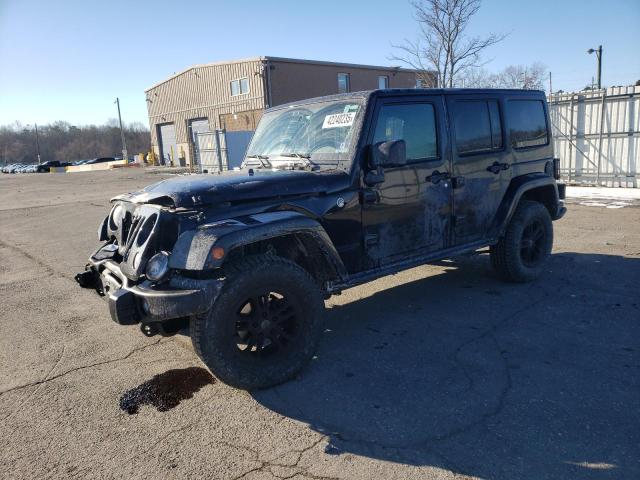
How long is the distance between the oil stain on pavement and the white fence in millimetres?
13579

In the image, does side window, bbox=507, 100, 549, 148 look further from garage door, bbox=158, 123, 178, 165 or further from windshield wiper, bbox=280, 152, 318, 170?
garage door, bbox=158, 123, 178, 165

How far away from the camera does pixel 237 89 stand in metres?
31.7

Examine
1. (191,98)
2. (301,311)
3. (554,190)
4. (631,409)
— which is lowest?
(631,409)

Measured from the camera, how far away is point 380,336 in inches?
162

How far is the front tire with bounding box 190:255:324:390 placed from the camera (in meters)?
3.00

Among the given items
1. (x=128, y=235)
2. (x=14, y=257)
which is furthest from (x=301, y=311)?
(x=14, y=257)

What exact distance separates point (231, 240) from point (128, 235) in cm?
100

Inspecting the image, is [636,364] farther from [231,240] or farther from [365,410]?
[231,240]

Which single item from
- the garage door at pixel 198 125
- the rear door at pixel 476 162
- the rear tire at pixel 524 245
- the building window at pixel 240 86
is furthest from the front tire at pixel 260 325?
the garage door at pixel 198 125

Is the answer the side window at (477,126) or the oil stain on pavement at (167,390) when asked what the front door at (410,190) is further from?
the oil stain on pavement at (167,390)

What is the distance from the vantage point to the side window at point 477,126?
450cm

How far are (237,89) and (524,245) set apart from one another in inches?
1152

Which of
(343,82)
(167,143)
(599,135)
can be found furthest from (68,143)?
(599,135)

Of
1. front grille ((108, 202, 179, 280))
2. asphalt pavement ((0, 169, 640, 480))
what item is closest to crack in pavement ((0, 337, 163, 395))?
asphalt pavement ((0, 169, 640, 480))
